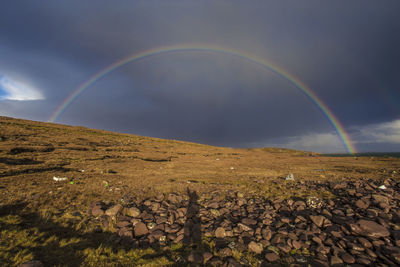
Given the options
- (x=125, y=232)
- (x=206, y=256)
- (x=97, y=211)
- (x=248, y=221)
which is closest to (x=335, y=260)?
(x=248, y=221)

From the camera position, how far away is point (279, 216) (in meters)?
10.2

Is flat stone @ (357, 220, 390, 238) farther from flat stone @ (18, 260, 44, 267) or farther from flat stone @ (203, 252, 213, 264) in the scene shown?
flat stone @ (18, 260, 44, 267)

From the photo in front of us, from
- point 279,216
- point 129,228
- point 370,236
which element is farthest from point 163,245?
point 370,236

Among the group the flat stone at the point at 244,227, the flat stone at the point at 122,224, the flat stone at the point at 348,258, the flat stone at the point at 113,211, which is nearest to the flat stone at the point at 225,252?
the flat stone at the point at 244,227

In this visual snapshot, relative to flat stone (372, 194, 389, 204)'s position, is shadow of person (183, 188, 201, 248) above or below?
below

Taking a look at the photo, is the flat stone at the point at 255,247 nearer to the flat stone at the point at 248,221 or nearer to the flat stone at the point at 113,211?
the flat stone at the point at 248,221

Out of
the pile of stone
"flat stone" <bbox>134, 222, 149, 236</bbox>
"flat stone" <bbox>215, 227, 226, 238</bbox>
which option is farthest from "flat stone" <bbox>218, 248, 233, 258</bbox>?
"flat stone" <bbox>134, 222, 149, 236</bbox>

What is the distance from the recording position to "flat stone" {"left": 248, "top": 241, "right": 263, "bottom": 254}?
7.41 metres

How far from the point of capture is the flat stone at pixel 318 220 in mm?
9078

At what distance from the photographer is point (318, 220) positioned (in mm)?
9234

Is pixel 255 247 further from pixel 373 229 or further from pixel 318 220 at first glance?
pixel 373 229

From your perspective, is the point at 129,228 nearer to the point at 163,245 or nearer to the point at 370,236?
the point at 163,245

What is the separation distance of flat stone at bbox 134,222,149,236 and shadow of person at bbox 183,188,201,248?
202 centimetres

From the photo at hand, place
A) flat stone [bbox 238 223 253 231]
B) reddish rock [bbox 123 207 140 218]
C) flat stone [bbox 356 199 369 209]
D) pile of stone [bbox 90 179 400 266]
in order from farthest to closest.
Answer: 1. flat stone [bbox 356 199 369 209]
2. reddish rock [bbox 123 207 140 218]
3. flat stone [bbox 238 223 253 231]
4. pile of stone [bbox 90 179 400 266]
